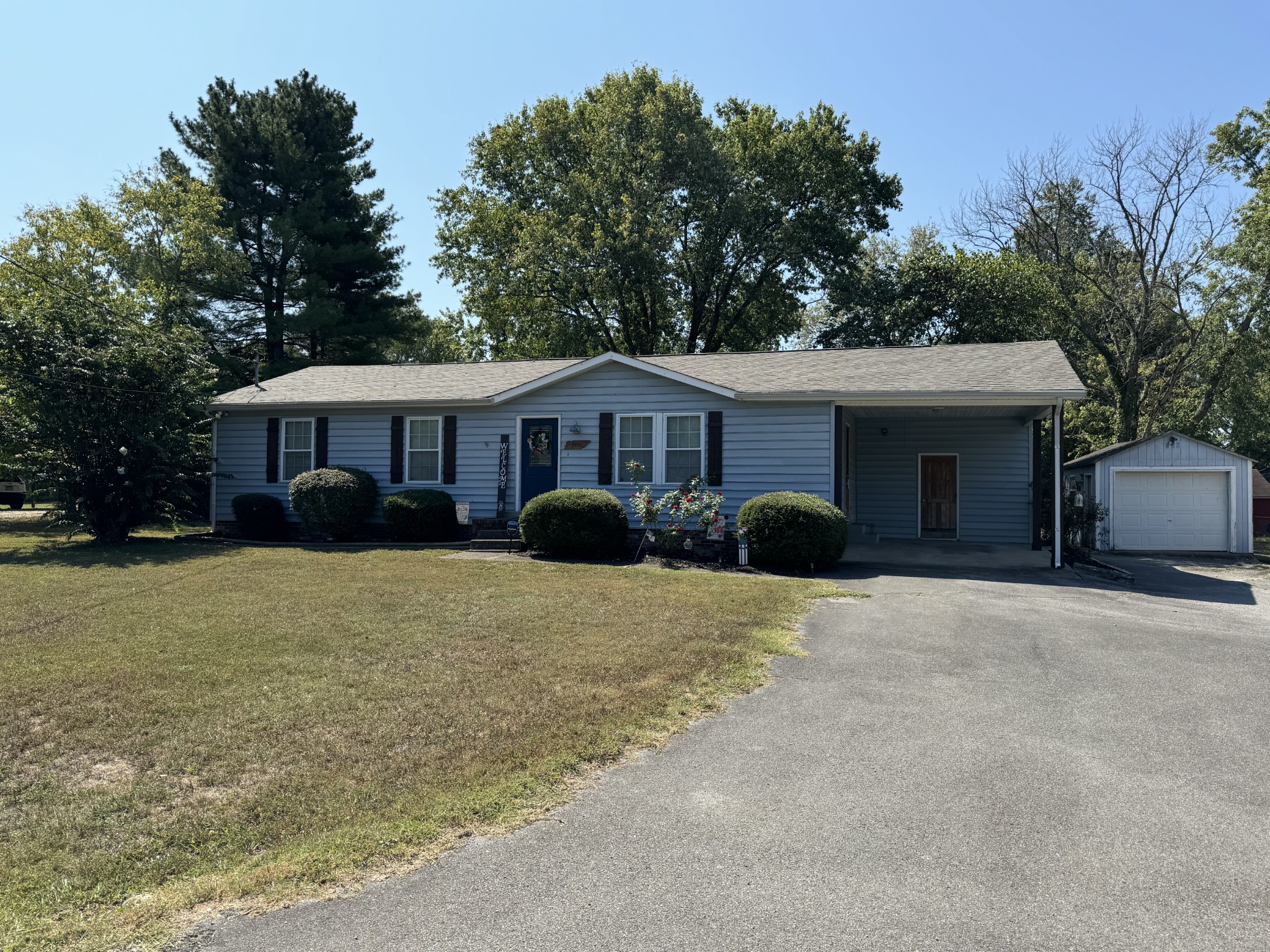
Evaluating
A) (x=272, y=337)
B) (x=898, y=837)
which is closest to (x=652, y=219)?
(x=272, y=337)

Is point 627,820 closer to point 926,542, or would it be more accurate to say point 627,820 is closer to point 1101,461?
point 926,542

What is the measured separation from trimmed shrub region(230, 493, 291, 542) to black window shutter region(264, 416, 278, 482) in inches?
23.7

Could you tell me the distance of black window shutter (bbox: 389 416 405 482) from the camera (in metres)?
17.2

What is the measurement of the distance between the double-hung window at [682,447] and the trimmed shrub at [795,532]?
7.69 feet

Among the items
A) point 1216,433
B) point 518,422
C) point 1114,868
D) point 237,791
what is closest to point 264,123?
point 518,422

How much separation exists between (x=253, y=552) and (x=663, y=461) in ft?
23.9

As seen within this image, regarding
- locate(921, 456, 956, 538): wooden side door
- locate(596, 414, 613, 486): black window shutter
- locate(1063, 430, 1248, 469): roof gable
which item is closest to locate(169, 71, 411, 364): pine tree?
locate(596, 414, 613, 486): black window shutter

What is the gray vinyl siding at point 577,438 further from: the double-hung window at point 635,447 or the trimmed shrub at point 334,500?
the trimmed shrub at point 334,500

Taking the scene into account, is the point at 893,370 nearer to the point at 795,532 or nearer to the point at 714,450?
the point at 714,450

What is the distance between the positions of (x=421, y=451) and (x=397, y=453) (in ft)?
1.57

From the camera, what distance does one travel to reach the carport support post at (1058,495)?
1345cm

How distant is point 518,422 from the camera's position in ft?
53.9

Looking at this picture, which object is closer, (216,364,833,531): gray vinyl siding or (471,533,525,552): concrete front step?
(216,364,833,531): gray vinyl siding

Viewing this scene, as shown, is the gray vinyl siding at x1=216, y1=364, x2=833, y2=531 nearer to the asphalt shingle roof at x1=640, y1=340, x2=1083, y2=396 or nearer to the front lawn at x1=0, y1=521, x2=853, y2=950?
the asphalt shingle roof at x1=640, y1=340, x2=1083, y2=396
